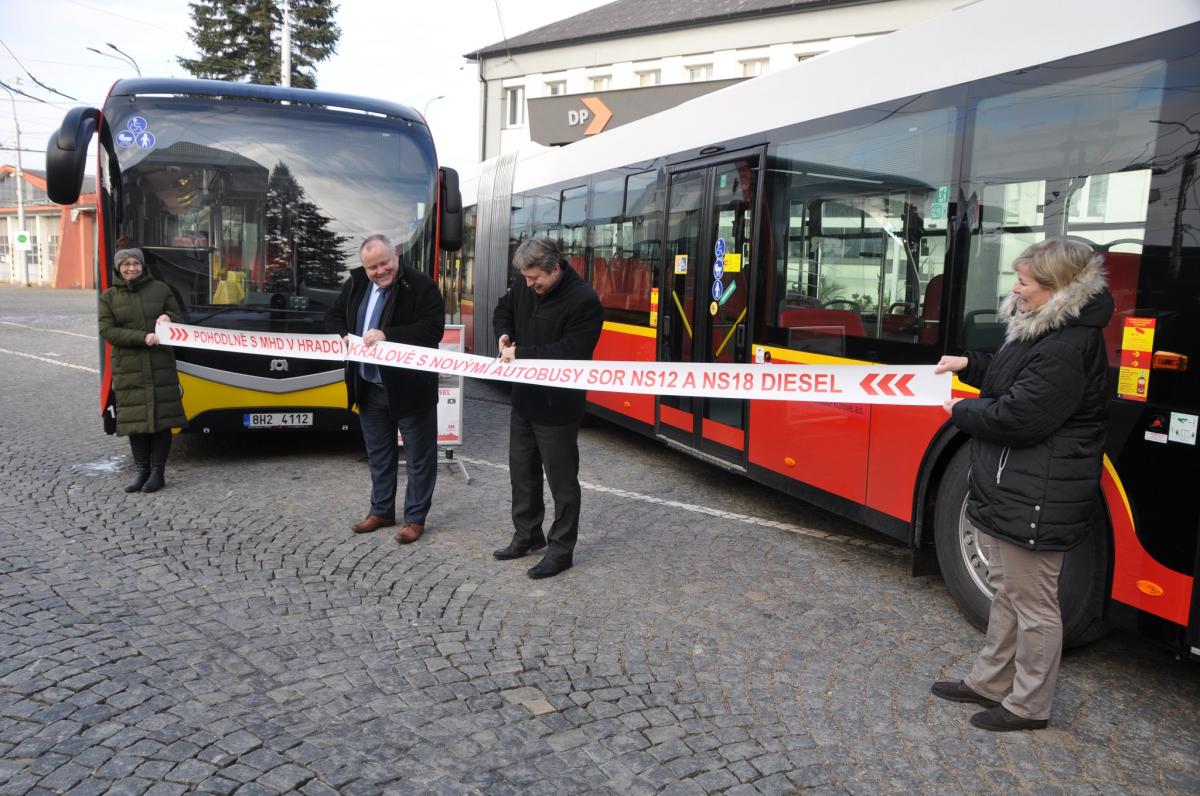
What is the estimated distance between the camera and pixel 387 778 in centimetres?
323

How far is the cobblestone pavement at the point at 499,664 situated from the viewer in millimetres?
3336

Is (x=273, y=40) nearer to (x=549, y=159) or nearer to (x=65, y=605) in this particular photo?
(x=549, y=159)

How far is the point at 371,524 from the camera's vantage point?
20.5 feet

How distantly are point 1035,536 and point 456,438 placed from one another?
5.64 metres

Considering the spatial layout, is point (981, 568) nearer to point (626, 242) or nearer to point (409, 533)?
point (409, 533)

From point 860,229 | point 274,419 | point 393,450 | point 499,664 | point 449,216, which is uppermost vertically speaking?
point 449,216

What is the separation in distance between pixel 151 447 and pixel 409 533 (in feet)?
8.35

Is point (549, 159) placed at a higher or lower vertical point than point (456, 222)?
higher

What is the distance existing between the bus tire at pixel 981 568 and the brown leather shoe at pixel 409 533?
3100 millimetres

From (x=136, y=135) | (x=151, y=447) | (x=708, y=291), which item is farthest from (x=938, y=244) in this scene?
(x=136, y=135)

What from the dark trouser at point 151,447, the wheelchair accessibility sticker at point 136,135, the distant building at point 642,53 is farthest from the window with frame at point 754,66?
the dark trouser at point 151,447

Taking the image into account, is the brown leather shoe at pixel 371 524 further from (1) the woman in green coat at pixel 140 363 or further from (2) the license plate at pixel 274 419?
(2) the license plate at pixel 274 419

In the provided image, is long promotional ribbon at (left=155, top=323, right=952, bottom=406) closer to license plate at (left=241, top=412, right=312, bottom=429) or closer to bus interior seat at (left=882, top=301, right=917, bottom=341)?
bus interior seat at (left=882, top=301, right=917, bottom=341)

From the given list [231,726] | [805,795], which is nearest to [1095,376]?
[805,795]
